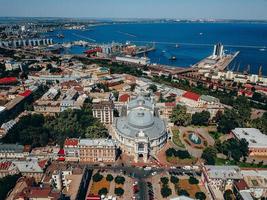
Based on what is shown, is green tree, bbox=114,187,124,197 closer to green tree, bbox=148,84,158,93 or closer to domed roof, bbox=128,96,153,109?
domed roof, bbox=128,96,153,109

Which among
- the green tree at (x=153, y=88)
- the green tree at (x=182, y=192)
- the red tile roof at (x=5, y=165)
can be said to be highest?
the green tree at (x=153, y=88)

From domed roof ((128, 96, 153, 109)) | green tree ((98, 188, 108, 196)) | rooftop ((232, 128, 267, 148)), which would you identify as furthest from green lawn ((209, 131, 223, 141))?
green tree ((98, 188, 108, 196))

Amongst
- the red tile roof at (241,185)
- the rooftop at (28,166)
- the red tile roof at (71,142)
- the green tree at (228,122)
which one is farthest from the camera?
the green tree at (228,122)

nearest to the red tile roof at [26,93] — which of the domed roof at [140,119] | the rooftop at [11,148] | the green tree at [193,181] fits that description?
the rooftop at [11,148]

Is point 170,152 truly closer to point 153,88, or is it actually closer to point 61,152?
point 61,152

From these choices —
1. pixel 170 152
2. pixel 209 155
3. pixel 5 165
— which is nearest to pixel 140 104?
pixel 170 152

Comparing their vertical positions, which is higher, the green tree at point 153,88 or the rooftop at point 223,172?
the green tree at point 153,88

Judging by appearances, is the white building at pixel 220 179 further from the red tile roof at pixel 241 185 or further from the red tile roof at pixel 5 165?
the red tile roof at pixel 5 165
